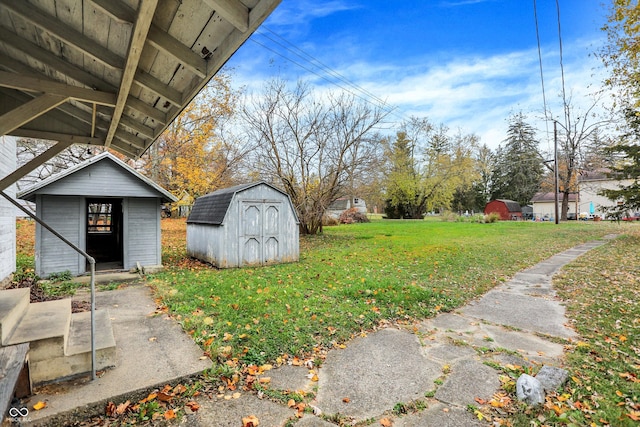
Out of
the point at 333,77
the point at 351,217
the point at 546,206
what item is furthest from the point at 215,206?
the point at 546,206

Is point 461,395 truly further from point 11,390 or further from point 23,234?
point 23,234

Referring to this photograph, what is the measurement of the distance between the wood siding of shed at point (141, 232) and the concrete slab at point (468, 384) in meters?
7.63

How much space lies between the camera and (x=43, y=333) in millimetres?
2801

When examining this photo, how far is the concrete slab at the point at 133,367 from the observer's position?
2.37m

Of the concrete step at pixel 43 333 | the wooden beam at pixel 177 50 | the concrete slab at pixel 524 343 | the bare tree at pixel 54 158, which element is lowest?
the concrete slab at pixel 524 343

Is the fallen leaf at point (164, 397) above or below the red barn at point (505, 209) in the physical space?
below

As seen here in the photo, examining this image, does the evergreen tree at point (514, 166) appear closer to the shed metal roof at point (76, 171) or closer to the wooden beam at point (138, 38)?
the shed metal roof at point (76, 171)

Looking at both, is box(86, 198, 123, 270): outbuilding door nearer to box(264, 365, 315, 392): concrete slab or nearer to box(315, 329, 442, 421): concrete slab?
box(264, 365, 315, 392): concrete slab

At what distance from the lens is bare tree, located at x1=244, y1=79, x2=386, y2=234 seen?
1457cm

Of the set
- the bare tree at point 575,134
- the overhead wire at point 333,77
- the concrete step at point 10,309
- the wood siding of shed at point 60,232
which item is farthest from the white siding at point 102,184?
the bare tree at point 575,134

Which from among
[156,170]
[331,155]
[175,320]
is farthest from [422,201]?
[175,320]

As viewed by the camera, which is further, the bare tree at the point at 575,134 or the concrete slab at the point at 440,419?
the bare tree at the point at 575,134

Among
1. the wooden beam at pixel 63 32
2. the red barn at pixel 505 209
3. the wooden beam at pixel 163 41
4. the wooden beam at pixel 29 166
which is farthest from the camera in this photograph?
the red barn at pixel 505 209

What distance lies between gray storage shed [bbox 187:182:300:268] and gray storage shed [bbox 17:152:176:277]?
1430mm
